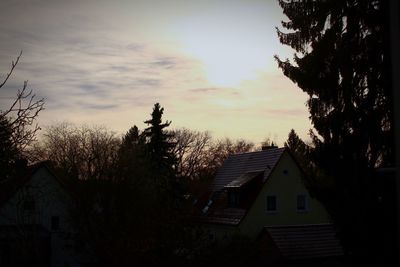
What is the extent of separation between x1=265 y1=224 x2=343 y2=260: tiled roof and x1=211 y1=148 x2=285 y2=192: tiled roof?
15.1 ft

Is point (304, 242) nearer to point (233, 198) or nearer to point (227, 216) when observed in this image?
point (227, 216)

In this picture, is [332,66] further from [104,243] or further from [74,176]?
[74,176]

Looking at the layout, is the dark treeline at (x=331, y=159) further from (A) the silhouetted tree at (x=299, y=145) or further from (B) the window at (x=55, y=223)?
(B) the window at (x=55, y=223)

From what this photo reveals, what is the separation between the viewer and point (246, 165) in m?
36.3

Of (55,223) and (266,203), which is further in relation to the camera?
(55,223)

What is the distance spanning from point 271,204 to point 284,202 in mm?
930

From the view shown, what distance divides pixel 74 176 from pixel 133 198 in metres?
5.44

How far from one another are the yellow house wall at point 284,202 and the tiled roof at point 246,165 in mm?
669

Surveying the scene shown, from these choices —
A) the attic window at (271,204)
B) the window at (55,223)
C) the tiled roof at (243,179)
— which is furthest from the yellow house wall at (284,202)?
the window at (55,223)

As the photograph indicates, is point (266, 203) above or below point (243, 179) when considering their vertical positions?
below

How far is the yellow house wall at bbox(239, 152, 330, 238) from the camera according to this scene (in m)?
32.5

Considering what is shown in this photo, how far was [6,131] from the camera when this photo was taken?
17.5ft

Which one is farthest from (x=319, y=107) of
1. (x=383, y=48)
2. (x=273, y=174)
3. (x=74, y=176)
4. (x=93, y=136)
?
(x=93, y=136)

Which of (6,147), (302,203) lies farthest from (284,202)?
(6,147)
